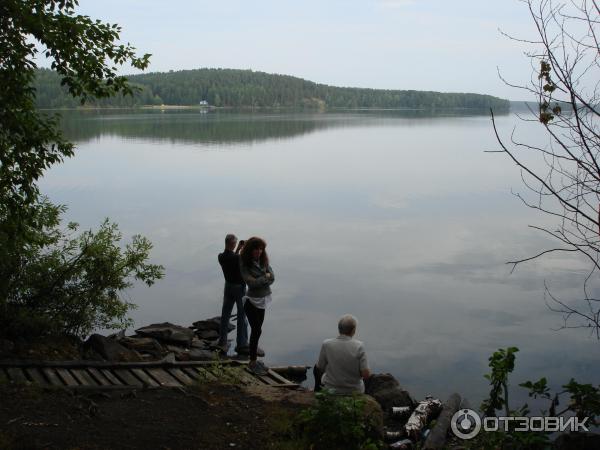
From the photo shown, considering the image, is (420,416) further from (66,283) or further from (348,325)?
(66,283)

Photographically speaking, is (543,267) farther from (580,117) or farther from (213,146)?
(213,146)

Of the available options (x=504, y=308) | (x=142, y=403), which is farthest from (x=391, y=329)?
(x=142, y=403)

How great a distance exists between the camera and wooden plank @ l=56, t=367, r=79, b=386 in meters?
7.53

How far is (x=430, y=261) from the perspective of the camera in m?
18.9

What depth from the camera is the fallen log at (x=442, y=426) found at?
7555mm

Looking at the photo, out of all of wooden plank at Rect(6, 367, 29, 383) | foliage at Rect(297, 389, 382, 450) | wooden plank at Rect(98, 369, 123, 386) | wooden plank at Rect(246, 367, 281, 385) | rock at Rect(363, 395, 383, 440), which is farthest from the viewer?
wooden plank at Rect(246, 367, 281, 385)

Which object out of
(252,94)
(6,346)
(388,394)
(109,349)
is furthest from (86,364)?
(252,94)

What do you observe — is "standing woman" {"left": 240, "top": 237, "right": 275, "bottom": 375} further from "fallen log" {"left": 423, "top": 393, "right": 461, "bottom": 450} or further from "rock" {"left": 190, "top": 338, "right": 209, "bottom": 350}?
"rock" {"left": 190, "top": 338, "right": 209, "bottom": 350}

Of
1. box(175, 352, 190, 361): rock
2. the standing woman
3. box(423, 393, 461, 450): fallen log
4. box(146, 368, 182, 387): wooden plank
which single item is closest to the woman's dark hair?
the standing woman

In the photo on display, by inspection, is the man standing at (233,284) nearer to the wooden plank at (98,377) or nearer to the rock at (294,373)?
the rock at (294,373)

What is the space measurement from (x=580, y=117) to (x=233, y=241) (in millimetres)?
5894

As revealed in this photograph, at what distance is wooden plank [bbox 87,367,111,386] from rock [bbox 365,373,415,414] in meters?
3.63

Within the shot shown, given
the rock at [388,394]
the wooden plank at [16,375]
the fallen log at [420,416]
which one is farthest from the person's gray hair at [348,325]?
the wooden plank at [16,375]

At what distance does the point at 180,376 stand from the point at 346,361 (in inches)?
98.1
